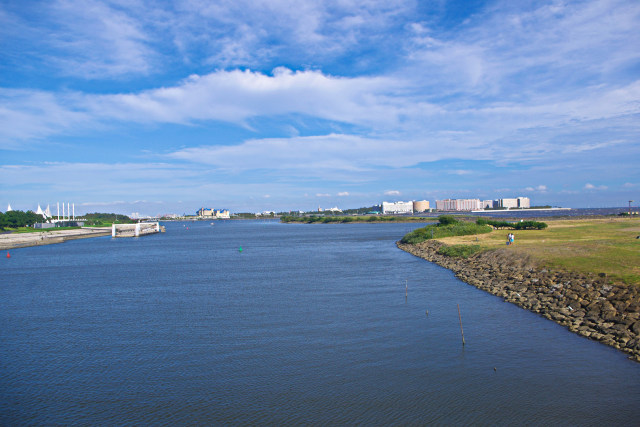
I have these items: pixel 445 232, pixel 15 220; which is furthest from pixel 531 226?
pixel 15 220

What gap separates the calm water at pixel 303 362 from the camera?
12086 mm

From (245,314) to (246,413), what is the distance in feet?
35.8

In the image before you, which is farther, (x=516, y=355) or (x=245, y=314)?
(x=245, y=314)

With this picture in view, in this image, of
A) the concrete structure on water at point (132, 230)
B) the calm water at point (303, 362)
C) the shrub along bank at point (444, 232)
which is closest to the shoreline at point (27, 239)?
the concrete structure on water at point (132, 230)

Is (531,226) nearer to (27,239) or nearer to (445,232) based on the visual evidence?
(445,232)

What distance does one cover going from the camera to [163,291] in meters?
30.7

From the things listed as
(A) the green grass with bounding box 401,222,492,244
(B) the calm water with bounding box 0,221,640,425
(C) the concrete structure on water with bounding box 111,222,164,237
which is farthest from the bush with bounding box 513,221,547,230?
(C) the concrete structure on water with bounding box 111,222,164,237

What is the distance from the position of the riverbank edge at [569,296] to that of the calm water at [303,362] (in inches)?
36.1

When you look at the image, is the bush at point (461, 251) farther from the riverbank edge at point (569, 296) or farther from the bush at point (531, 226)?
the bush at point (531, 226)

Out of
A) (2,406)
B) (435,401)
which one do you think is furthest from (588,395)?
(2,406)

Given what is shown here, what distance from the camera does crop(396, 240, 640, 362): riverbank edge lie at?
17.0m

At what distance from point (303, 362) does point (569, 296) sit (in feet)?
48.3

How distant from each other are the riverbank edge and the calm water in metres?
0.92

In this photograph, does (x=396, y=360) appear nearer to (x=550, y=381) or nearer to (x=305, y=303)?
(x=550, y=381)
